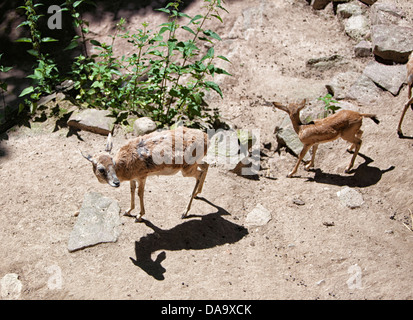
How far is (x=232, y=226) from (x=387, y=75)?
15.5 ft

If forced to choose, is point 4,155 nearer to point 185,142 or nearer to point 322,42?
point 185,142

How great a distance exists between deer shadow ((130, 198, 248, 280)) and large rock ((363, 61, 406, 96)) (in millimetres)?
4344

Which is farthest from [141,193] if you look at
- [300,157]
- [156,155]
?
[300,157]

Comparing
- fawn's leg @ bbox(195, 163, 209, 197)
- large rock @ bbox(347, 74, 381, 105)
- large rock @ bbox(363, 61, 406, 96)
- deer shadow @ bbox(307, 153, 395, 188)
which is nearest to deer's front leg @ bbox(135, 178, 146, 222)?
fawn's leg @ bbox(195, 163, 209, 197)

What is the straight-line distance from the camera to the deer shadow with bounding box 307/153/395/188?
6.46 metres

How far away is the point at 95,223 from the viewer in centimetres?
565

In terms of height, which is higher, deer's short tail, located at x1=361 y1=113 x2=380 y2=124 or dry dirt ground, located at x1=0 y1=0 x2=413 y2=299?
deer's short tail, located at x1=361 y1=113 x2=380 y2=124

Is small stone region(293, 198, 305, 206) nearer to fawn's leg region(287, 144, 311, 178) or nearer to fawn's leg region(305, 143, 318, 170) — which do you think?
fawn's leg region(287, 144, 311, 178)

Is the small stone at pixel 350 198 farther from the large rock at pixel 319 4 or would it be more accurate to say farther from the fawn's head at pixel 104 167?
the large rock at pixel 319 4

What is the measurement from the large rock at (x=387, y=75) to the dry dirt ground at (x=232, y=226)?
197 mm

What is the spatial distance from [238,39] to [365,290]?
267 inches

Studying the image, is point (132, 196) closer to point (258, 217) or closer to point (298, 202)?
point (258, 217)

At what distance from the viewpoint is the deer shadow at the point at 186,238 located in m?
5.20
